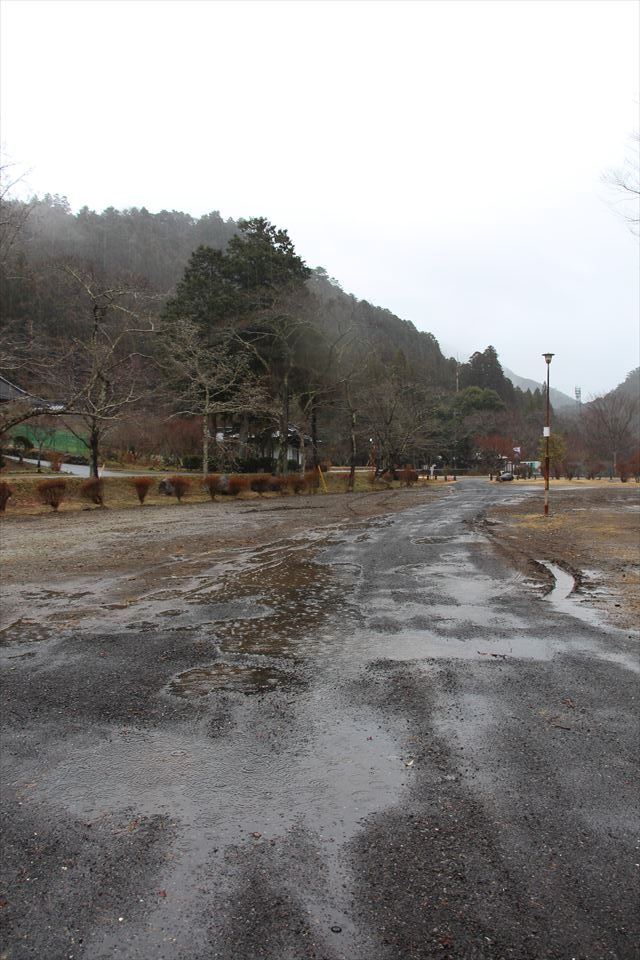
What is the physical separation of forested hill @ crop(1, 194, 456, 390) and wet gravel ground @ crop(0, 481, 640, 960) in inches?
1127

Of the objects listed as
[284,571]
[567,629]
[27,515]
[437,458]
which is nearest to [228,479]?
[27,515]

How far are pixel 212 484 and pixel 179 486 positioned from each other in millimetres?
2102

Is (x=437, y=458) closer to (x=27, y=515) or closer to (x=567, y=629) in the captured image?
(x=27, y=515)

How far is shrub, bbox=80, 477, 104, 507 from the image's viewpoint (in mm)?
19234

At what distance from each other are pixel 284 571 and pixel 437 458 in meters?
57.4

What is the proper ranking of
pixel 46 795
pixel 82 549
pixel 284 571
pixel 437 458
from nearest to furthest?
pixel 46 795
pixel 284 571
pixel 82 549
pixel 437 458

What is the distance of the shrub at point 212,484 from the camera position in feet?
77.6

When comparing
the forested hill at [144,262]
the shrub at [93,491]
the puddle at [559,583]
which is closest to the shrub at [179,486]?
the shrub at [93,491]

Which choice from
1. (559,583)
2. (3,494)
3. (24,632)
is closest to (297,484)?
(3,494)

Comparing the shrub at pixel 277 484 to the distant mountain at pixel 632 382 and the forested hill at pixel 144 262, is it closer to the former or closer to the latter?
the forested hill at pixel 144 262

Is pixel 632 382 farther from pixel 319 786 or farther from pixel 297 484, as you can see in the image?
pixel 319 786

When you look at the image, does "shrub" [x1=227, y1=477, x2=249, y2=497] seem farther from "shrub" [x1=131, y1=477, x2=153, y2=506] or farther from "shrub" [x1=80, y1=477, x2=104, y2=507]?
"shrub" [x1=80, y1=477, x2=104, y2=507]

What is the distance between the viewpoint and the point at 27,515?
666 inches

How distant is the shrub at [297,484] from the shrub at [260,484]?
1.24 metres
